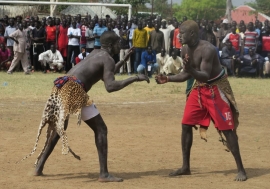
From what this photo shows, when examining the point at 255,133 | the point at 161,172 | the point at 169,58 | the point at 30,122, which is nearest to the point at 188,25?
the point at 161,172

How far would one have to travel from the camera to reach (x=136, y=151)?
30.6 feet

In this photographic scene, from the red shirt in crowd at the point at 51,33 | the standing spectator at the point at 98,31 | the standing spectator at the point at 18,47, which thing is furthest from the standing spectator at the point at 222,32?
the standing spectator at the point at 18,47

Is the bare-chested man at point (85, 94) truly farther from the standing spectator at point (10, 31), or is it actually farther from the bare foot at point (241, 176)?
the standing spectator at point (10, 31)

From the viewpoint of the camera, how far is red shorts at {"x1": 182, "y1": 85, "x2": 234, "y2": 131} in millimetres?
7664

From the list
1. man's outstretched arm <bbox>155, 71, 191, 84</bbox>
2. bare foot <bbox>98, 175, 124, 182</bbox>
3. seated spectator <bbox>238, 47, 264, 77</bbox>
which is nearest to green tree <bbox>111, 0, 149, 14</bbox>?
seated spectator <bbox>238, 47, 264, 77</bbox>

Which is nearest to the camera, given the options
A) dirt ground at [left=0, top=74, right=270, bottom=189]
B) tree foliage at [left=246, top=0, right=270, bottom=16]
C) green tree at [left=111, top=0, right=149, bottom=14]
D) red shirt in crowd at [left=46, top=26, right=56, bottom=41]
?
dirt ground at [left=0, top=74, right=270, bottom=189]

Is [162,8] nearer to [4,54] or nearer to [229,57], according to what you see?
[229,57]

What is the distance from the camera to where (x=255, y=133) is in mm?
11172

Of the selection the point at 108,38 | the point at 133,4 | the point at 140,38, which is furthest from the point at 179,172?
the point at 133,4

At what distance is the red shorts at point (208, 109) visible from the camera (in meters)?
7.66

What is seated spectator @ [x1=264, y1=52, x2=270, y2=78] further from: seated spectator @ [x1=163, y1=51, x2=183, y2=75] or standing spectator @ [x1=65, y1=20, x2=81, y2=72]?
standing spectator @ [x1=65, y1=20, x2=81, y2=72]

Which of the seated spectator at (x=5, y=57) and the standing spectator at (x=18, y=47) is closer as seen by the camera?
the standing spectator at (x=18, y=47)

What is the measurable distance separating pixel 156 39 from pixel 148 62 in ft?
4.05

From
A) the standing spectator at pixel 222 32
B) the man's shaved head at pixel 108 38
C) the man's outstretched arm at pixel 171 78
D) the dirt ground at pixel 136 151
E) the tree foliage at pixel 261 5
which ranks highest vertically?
the man's shaved head at pixel 108 38
